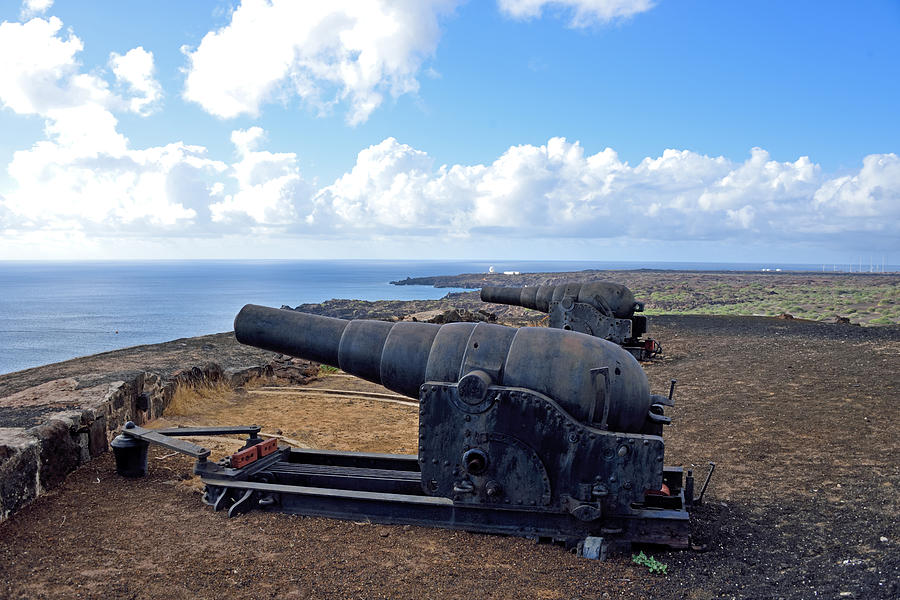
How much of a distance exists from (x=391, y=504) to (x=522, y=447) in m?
1.13

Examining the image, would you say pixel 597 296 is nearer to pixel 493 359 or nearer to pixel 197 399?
pixel 197 399

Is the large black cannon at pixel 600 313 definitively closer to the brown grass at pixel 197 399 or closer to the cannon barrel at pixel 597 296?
the cannon barrel at pixel 597 296

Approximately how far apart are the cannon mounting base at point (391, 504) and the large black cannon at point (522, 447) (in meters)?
0.01

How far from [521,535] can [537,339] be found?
1.42 m

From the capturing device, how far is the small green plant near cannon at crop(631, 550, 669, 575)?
4.05m

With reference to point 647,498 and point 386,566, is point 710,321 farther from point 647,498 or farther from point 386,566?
point 386,566

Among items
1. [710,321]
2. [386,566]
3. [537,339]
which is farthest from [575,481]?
[710,321]

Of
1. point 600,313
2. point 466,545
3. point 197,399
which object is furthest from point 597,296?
point 466,545

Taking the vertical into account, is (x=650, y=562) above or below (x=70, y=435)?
below

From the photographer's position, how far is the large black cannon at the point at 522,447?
425cm

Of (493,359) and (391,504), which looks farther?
(391,504)

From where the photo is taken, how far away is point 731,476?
6121 millimetres

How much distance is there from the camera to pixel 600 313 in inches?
513

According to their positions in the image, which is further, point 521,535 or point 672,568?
point 521,535
